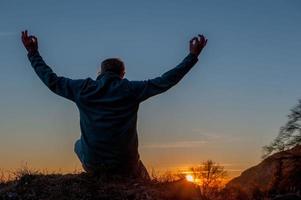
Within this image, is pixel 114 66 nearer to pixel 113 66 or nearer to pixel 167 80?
pixel 113 66

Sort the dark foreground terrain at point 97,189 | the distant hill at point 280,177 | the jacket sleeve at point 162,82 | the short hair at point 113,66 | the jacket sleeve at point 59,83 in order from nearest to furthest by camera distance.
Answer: the dark foreground terrain at point 97,189, the jacket sleeve at point 162,82, the jacket sleeve at point 59,83, the short hair at point 113,66, the distant hill at point 280,177

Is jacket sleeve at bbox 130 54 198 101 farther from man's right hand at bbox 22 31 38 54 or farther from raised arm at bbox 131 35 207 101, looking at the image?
man's right hand at bbox 22 31 38 54

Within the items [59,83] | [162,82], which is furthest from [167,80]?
[59,83]

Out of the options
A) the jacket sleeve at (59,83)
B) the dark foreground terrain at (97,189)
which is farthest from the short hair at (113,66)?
the dark foreground terrain at (97,189)

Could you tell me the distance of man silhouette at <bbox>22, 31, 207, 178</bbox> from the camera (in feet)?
36.3

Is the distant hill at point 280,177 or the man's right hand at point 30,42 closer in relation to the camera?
the man's right hand at point 30,42

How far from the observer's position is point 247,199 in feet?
39.5

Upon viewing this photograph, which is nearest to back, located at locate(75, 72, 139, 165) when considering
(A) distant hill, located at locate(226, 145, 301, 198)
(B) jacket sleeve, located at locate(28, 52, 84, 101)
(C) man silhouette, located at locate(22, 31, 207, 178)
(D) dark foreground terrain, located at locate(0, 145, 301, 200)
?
(C) man silhouette, located at locate(22, 31, 207, 178)

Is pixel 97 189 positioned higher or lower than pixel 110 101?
lower

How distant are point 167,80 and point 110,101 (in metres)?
1.05

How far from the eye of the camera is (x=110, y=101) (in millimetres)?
11078

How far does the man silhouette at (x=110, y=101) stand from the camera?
36.3 ft

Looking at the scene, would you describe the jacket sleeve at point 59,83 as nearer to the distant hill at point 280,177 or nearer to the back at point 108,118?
the back at point 108,118

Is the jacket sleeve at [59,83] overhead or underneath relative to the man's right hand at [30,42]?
underneath
